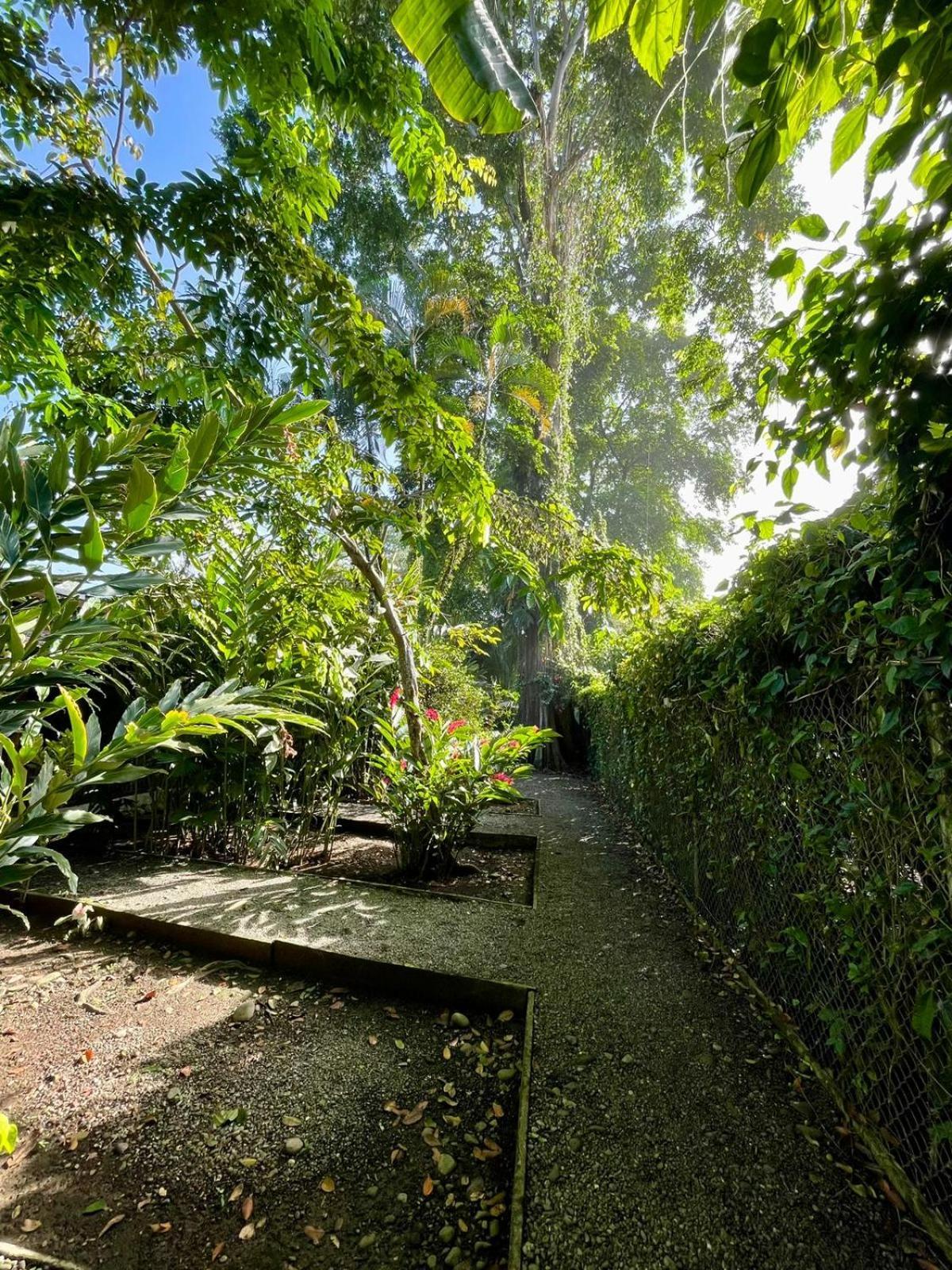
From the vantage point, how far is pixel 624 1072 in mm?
1573

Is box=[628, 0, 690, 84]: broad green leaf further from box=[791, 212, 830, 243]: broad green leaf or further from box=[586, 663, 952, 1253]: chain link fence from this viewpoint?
box=[586, 663, 952, 1253]: chain link fence

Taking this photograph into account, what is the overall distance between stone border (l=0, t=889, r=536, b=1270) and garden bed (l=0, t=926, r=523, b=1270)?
0.15ft

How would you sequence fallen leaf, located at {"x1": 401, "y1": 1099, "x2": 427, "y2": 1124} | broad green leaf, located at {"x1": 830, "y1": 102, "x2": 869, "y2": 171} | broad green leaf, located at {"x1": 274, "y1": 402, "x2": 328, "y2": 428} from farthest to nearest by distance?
fallen leaf, located at {"x1": 401, "y1": 1099, "x2": 427, "y2": 1124} < broad green leaf, located at {"x1": 274, "y1": 402, "x2": 328, "y2": 428} < broad green leaf, located at {"x1": 830, "y1": 102, "x2": 869, "y2": 171}

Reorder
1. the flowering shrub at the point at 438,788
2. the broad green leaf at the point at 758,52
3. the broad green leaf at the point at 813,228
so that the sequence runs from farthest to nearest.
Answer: the flowering shrub at the point at 438,788
the broad green leaf at the point at 813,228
the broad green leaf at the point at 758,52

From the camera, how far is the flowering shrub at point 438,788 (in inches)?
121

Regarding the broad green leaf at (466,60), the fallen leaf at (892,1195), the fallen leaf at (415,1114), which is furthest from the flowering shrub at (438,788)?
the broad green leaf at (466,60)

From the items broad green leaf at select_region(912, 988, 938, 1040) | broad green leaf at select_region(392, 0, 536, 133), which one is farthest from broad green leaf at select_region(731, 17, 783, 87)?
broad green leaf at select_region(912, 988, 938, 1040)

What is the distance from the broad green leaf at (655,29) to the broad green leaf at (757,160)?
0.15 metres

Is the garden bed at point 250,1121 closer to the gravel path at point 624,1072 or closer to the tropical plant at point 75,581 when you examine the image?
the gravel path at point 624,1072

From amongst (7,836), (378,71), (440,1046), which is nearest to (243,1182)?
(440,1046)

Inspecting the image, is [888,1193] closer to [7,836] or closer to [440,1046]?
[440,1046]

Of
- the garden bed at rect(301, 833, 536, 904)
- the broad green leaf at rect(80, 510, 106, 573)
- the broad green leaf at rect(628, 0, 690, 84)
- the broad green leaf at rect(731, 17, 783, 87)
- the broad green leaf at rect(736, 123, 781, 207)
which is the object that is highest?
the broad green leaf at rect(628, 0, 690, 84)

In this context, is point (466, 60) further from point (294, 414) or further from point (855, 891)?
point (855, 891)

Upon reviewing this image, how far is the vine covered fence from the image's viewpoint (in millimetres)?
1160
